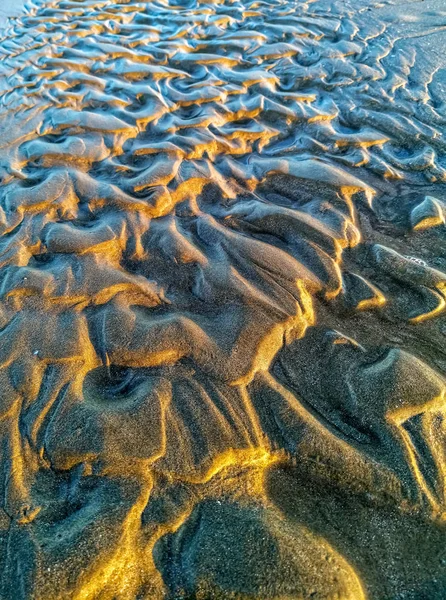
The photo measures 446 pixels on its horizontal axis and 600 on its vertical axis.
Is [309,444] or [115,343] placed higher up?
[115,343]

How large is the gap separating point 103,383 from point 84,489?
0.53m

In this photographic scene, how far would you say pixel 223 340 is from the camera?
2236 mm

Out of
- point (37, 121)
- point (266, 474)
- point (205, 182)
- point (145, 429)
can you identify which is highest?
point (37, 121)

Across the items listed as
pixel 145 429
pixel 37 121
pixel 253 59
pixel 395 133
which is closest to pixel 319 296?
pixel 145 429

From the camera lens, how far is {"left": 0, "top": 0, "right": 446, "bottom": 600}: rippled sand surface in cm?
159

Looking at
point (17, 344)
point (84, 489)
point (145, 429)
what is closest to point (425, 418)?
point (145, 429)

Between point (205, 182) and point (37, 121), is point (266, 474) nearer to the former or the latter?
point (205, 182)

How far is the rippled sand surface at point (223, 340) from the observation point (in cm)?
159

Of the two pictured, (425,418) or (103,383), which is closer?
(425,418)

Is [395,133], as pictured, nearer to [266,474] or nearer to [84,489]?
[266,474]

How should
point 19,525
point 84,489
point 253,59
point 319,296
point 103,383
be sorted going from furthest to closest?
point 253,59 < point 319,296 < point 103,383 < point 84,489 < point 19,525

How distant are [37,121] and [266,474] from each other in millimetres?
3962

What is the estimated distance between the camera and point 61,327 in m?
2.32

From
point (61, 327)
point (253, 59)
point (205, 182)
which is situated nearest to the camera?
point (61, 327)
